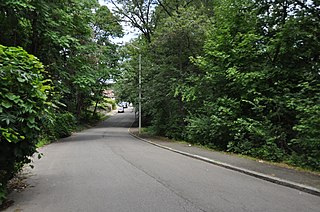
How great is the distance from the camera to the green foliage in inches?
198

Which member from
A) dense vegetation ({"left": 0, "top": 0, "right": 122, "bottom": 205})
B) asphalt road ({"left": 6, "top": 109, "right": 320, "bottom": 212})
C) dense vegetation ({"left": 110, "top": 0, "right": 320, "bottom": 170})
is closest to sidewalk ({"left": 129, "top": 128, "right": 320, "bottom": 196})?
asphalt road ({"left": 6, "top": 109, "right": 320, "bottom": 212})

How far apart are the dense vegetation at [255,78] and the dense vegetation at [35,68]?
20.1 ft

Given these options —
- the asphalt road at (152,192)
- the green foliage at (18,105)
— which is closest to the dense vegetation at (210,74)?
the green foliage at (18,105)

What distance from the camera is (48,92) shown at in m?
6.41

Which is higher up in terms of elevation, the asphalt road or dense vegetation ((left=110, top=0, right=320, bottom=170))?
dense vegetation ((left=110, top=0, right=320, bottom=170))

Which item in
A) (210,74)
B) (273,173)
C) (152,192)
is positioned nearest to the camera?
(152,192)

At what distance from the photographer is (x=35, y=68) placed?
228 inches

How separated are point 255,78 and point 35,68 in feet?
30.6

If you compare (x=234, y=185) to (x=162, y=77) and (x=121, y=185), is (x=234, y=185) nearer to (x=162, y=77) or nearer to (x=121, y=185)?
(x=121, y=185)

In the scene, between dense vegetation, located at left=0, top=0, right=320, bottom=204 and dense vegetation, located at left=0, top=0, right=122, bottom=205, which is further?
dense vegetation, located at left=0, top=0, right=320, bottom=204

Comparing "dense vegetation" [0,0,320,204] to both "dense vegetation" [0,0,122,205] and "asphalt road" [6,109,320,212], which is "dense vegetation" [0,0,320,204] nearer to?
"dense vegetation" [0,0,122,205]

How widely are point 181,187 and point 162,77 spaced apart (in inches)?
549

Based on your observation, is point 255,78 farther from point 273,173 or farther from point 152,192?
point 152,192

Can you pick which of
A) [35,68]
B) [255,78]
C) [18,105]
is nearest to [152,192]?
[18,105]
